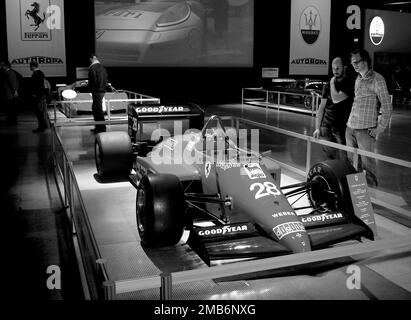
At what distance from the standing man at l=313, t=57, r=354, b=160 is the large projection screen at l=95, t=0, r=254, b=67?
13.0 meters

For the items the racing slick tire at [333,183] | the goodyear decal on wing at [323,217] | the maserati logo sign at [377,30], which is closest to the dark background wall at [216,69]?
the maserati logo sign at [377,30]

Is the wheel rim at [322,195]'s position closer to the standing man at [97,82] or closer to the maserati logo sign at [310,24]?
the standing man at [97,82]

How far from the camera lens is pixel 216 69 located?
20.0 meters

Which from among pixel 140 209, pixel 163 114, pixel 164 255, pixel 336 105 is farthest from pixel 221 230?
pixel 163 114

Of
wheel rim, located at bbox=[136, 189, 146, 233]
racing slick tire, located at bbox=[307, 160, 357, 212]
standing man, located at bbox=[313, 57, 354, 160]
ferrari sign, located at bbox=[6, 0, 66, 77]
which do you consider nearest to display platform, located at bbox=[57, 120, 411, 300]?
wheel rim, located at bbox=[136, 189, 146, 233]

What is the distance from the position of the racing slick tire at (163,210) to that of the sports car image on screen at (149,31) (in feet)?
47.4

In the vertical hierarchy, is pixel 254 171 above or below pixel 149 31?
below

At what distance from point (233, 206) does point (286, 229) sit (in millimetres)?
568

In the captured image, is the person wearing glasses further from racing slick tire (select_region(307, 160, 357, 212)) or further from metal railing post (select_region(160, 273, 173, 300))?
metal railing post (select_region(160, 273, 173, 300))

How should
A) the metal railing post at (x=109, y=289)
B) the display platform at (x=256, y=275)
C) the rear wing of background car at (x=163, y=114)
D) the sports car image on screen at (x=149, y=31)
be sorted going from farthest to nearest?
the sports car image on screen at (x=149, y=31) < the rear wing of background car at (x=163, y=114) < the display platform at (x=256, y=275) < the metal railing post at (x=109, y=289)

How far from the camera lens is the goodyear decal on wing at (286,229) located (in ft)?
11.1

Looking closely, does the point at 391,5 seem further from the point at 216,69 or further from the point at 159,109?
the point at 159,109

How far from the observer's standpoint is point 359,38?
22.2 m
